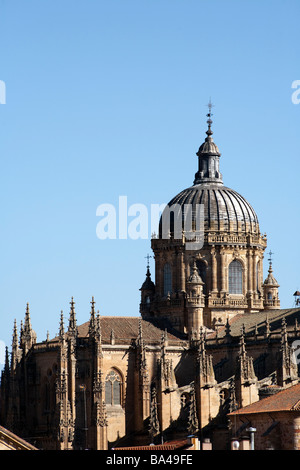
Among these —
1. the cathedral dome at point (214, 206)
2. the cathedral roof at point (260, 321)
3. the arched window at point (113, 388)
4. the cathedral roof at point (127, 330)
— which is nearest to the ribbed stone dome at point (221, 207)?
the cathedral dome at point (214, 206)

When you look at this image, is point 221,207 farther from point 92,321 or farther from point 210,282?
point 92,321

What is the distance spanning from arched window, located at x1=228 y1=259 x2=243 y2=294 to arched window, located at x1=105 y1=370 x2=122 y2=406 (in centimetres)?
1633

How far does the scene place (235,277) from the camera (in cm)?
13400

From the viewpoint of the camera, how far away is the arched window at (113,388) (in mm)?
122881

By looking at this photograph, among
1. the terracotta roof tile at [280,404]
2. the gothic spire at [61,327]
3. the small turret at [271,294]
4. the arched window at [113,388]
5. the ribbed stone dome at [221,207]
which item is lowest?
the terracotta roof tile at [280,404]

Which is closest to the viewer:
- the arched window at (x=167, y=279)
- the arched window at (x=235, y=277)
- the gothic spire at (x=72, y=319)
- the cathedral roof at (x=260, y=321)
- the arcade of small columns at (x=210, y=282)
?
the cathedral roof at (x=260, y=321)

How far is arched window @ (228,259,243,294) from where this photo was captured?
438 ft

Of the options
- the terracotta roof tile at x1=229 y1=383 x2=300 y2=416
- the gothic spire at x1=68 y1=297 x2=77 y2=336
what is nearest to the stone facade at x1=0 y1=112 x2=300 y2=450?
the gothic spire at x1=68 y1=297 x2=77 y2=336

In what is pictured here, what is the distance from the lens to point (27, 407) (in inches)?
5084

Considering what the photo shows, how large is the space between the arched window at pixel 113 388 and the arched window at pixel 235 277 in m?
16.3

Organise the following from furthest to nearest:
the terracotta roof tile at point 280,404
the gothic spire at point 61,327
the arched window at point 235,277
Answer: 1. the arched window at point 235,277
2. the gothic spire at point 61,327
3. the terracotta roof tile at point 280,404

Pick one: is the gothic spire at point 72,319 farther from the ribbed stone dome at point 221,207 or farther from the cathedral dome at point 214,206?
the ribbed stone dome at point 221,207

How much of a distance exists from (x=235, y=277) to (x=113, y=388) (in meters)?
18.4
